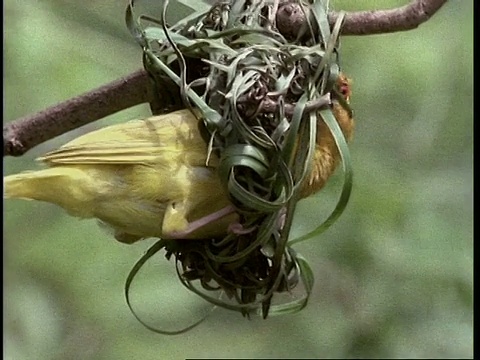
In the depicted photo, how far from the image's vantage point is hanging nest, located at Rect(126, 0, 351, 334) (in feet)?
3.12

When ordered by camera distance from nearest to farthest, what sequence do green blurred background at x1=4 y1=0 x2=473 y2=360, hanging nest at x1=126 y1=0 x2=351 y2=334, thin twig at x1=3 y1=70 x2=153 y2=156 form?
1. hanging nest at x1=126 y1=0 x2=351 y2=334
2. thin twig at x1=3 y1=70 x2=153 y2=156
3. green blurred background at x1=4 y1=0 x2=473 y2=360

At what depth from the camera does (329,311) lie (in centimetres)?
164

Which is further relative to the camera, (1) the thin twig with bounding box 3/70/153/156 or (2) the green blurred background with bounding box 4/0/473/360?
(2) the green blurred background with bounding box 4/0/473/360

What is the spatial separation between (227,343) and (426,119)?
1.91 feet

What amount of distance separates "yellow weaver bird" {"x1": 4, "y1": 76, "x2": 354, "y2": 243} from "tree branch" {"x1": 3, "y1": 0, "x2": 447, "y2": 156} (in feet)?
0.13

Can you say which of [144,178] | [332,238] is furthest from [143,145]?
[332,238]

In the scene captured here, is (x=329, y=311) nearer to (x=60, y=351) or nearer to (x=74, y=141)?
(x=60, y=351)

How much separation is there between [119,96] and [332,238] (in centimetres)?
63

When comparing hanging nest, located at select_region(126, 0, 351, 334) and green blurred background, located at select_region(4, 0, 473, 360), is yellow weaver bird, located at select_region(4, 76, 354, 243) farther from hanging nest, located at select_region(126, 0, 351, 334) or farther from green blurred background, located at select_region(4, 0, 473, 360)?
green blurred background, located at select_region(4, 0, 473, 360)

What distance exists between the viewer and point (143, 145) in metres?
1.07

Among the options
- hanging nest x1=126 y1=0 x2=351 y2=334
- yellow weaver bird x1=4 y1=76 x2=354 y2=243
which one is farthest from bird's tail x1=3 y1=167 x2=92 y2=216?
hanging nest x1=126 y1=0 x2=351 y2=334

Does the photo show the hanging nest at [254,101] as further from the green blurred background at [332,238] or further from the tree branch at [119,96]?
the green blurred background at [332,238]

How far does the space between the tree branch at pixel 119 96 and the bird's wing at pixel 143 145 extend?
0.04 m

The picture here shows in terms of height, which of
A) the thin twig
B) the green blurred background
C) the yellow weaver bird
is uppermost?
the thin twig
